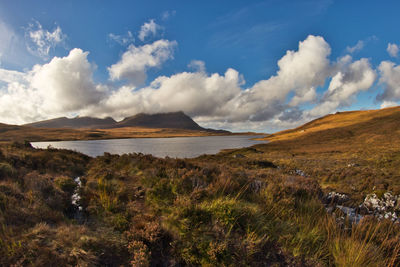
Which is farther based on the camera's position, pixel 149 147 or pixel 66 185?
pixel 149 147

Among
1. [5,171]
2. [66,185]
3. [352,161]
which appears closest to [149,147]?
[352,161]

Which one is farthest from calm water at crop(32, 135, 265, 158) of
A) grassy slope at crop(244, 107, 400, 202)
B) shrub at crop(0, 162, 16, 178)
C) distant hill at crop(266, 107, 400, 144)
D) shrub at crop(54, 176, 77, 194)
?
shrub at crop(54, 176, 77, 194)

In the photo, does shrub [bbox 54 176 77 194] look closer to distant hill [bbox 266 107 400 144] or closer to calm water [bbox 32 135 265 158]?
calm water [bbox 32 135 265 158]

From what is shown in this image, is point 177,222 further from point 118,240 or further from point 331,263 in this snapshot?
point 331,263

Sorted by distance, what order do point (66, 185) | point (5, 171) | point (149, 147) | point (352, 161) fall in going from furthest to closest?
point (149, 147) < point (352, 161) < point (5, 171) < point (66, 185)

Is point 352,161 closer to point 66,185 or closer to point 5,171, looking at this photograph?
point 66,185

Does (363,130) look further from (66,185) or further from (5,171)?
(5,171)

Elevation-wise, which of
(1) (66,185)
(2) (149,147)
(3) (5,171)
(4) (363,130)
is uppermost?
(4) (363,130)

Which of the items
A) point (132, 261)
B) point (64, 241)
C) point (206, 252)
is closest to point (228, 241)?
point (206, 252)

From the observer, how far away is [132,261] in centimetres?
325

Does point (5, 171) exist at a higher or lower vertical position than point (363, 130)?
lower

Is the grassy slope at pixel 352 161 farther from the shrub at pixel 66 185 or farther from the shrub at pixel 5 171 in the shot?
the shrub at pixel 5 171

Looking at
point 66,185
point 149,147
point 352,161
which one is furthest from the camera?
point 149,147

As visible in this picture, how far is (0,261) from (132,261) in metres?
2.08
